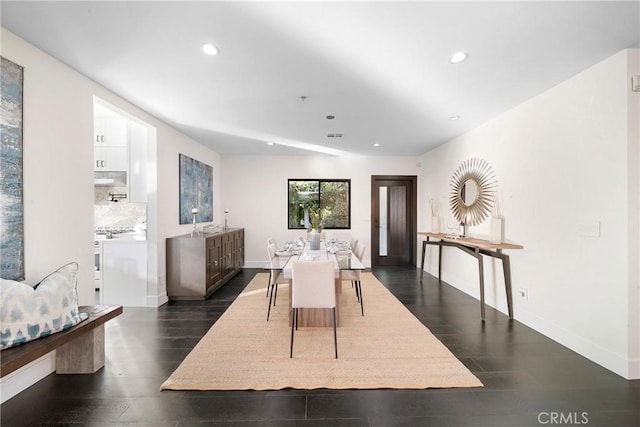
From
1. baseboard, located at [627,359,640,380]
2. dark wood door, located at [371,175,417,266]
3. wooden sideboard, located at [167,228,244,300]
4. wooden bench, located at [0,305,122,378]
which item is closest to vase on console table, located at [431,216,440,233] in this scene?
dark wood door, located at [371,175,417,266]

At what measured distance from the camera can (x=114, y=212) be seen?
16.9 feet

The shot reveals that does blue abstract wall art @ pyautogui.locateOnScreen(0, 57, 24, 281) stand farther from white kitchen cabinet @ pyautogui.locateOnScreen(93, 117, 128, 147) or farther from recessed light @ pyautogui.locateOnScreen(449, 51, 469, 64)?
recessed light @ pyautogui.locateOnScreen(449, 51, 469, 64)

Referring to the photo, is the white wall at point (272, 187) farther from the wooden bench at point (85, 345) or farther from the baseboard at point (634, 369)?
the baseboard at point (634, 369)

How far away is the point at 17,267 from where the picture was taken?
210 centimetres

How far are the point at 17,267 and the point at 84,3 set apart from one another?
1857 millimetres

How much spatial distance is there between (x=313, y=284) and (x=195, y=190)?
3.49 metres

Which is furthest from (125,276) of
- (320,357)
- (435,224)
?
(435,224)

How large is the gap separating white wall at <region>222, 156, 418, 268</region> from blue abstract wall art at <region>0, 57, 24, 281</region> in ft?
14.9

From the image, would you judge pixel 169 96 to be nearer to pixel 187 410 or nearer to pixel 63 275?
pixel 63 275

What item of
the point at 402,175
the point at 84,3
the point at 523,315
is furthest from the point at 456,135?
the point at 84,3

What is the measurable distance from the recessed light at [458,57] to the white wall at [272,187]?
14.3ft

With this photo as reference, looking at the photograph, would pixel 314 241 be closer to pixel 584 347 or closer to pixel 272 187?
pixel 584 347

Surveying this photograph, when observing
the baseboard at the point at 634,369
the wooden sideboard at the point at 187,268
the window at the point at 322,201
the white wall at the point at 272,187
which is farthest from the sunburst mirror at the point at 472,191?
the wooden sideboard at the point at 187,268

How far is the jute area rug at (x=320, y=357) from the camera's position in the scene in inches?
86.3
